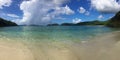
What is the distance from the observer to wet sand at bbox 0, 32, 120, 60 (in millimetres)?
8203

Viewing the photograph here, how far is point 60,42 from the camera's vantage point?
32.1 ft

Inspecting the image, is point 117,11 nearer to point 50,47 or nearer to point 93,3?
point 93,3

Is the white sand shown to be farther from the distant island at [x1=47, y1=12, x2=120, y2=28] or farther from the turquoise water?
the distant island at [x1=47, y1=12, x2=120, y2=28]

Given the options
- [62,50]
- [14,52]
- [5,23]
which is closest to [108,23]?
[62,50]

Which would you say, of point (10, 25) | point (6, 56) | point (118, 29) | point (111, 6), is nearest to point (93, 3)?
point (111, 6)

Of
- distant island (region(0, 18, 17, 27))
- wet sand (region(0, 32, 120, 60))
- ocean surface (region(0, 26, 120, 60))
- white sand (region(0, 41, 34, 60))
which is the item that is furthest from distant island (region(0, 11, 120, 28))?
white sand (region(0, 41, 34, 60))

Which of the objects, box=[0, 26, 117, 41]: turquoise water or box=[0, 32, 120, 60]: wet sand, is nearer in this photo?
box=[0, 32, 120, 60]: wet sand

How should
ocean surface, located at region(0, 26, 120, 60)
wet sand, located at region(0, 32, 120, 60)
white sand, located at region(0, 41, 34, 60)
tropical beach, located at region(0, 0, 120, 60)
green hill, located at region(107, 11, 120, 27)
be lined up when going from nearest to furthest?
1. white sand, located at region(0, 41, 34, 60)
2. wet sand, located at region(0, 32, 120, 60)
3. ocean surface, located at region(0, 26, 120, 60)
4. tropical beach, located at region(0, 0, 120, 60)
5. green hill, located at region(107, 11, 120, 27)

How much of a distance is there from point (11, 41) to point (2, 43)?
1.49 ft

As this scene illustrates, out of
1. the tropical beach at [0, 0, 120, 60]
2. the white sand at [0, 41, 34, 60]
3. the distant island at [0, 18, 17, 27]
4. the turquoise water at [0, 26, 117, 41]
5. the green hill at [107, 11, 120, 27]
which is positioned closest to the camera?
the white sand at [0, 41, 34, 60]

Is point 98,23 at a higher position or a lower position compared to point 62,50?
higher

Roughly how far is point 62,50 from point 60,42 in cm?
92

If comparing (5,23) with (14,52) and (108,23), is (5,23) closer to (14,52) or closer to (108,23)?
(14,52)

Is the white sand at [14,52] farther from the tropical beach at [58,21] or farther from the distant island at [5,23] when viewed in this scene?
the distant island at [5,23]
